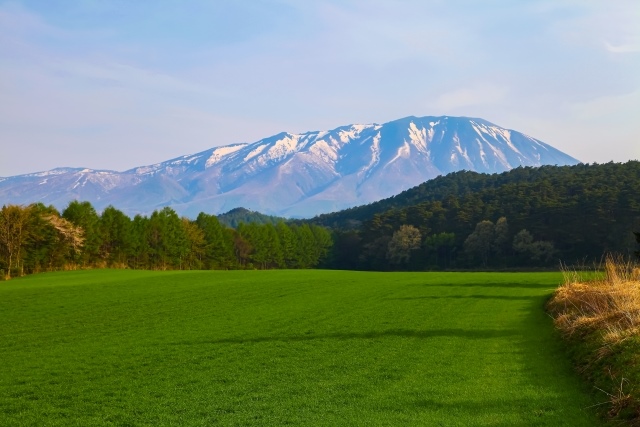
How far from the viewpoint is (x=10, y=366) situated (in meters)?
16.9

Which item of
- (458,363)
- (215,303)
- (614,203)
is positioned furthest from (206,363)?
(614,203)

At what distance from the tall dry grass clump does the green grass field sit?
982mm

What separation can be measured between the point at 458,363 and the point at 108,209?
276ft

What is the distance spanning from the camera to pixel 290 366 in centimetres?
1612

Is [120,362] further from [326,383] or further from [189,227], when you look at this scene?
[189,227]

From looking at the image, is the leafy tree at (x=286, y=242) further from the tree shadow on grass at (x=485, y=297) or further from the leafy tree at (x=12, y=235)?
the tree shadow on grass at (x=485, y=297)

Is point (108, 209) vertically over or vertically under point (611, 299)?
over

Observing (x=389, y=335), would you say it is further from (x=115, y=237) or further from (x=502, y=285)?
(x=115, y=237)

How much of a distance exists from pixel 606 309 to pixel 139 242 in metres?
86.4

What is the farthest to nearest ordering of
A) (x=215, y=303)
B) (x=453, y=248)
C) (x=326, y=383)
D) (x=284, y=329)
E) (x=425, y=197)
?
(x=425, y=197) → (x=453, y=248) → (x=215, y=303) → (x=284, y=329) → (x=326, y=383)

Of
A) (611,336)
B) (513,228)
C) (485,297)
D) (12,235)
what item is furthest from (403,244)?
(611,336)

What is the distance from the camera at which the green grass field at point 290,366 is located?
460 inches

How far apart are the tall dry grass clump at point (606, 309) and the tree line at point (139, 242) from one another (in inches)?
2438

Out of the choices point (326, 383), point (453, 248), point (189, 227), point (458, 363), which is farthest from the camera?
point (453, 248)
